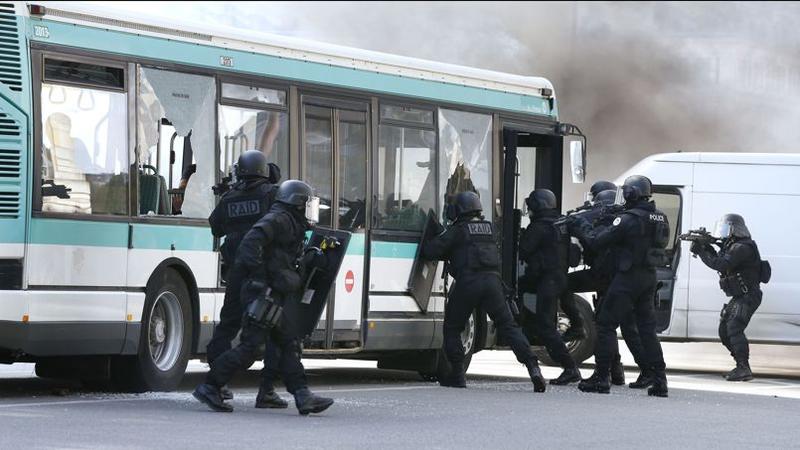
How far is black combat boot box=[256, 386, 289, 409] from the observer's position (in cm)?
1280

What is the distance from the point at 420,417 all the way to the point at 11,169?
127 inches

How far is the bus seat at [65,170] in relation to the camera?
12.9 metres

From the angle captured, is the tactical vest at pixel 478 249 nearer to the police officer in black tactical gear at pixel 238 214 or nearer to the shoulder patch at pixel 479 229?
the shoulder patch at pixel 479 229

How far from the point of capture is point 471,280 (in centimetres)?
1573

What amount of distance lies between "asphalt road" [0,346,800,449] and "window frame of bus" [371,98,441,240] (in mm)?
1332

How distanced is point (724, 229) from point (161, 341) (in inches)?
280

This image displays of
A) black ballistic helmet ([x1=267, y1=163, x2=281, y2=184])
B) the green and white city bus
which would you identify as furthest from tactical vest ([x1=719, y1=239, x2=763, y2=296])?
black ballistic helmet ([x1=267, y1=163, x2=281, y2=184])

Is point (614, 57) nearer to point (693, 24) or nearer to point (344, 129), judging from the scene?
point (693, 24)

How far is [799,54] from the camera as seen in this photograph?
34.1 meters

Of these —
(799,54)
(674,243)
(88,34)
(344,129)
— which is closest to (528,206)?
(344,129)

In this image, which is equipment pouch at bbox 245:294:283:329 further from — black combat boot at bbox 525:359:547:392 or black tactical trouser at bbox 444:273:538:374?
black combat boot at bbox 525:359:547:392

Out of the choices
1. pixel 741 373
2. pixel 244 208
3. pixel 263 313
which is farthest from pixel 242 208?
pixel 741 373

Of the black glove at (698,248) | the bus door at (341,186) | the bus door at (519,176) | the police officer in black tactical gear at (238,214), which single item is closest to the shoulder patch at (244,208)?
the police officer in black tactical gear at (238,214)

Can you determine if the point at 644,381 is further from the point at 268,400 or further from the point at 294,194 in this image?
the point at 294,194
